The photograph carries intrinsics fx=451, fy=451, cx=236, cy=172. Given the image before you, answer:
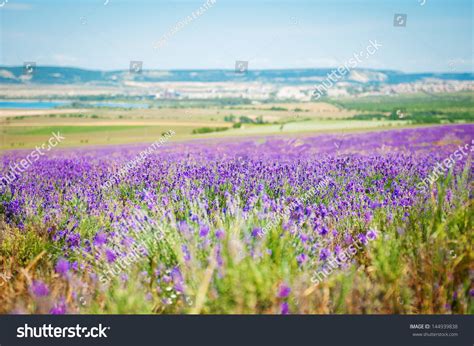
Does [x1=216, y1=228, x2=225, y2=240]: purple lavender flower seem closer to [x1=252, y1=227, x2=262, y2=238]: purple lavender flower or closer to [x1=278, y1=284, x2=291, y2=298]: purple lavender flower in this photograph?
[x1=252, y1=227, x2=262, y2=238]: purple lavender flower

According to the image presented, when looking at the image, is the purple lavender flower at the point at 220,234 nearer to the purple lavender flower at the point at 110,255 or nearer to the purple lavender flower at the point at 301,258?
the purple lavender flower at the point at 301,258

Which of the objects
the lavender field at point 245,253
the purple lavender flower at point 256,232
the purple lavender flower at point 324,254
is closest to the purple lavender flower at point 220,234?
the lavender field at point 245,253

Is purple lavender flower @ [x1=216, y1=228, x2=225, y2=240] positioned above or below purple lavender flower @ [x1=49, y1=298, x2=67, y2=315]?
above

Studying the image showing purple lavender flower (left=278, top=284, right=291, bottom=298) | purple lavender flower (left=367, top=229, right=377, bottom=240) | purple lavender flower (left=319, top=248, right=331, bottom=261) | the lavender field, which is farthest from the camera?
purple lavender flower (left=367, top=229, right=377, bottom=240)

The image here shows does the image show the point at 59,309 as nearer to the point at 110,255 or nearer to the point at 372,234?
the point at 110,255

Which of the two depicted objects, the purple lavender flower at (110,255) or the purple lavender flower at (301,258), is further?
the purple lavender flower at (110,255)

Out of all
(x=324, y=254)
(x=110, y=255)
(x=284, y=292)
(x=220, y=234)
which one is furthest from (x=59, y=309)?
(x=324, y=254)

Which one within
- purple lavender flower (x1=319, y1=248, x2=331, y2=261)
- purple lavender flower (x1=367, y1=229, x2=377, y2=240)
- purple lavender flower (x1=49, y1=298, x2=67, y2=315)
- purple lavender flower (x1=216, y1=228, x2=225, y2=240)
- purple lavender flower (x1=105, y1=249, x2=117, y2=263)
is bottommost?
purple lavender flower (x1=49, y1=298, x2=67, y2=315)

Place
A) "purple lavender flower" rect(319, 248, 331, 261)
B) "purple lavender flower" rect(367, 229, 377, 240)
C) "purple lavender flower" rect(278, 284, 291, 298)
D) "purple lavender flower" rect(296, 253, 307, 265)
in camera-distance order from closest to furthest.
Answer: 1. "purple lavender flower" rect(278, 284, 291, 298)
2. "purple lavender flower" rect(296, 253, 307, 265)
3. "purple lavender flower" rect(319, 248, 331, 261)
4. "purple lavender flower" rect(367, 229, 377, 240)

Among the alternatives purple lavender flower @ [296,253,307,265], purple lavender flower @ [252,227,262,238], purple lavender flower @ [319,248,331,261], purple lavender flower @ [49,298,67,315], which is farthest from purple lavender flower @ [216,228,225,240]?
purple lavender flower @ [49,298,67,315]
